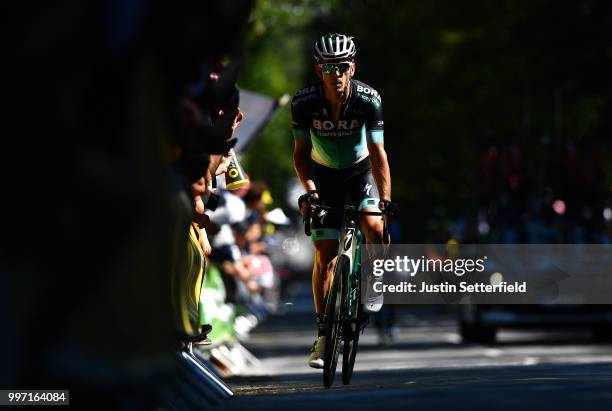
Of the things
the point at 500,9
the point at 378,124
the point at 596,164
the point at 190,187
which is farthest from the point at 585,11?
the point at 190,187

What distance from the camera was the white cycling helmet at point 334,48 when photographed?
12.2 m

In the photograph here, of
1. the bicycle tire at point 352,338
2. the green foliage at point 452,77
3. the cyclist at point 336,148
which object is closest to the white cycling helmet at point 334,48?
the cyclist at point 336,148

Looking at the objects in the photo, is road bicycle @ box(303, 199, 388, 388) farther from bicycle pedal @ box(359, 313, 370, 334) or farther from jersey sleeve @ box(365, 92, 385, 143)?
jersey sleeve @ box(365, 92, 385, 143)

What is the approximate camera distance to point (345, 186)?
41.6ft

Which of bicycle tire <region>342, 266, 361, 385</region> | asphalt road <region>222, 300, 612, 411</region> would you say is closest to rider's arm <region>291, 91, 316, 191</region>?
bicycle tire <region>342, 266, 361, 385</region>

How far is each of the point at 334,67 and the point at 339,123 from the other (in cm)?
43

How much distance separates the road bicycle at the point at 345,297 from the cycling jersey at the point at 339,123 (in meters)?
0.48

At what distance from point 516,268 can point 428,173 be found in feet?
105

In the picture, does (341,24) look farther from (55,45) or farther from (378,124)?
(55,45)

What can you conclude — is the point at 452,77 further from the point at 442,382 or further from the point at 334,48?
the point at 442,382

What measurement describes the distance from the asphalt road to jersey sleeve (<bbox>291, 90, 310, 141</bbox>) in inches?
67.3

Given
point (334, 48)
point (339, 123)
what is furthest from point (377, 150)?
point (334, 48)

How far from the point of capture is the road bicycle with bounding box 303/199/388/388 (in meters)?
11.6

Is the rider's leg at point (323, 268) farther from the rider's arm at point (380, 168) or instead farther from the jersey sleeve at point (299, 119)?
the jersey sleeve at point (299, 119)
